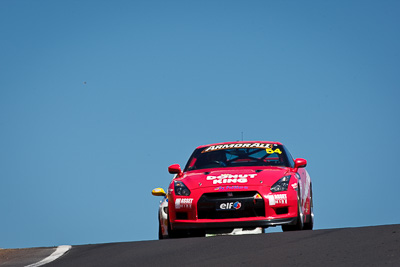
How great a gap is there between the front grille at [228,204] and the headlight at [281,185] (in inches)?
10.6

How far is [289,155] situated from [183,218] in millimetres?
2580

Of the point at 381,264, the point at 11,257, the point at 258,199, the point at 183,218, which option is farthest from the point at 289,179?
the point at 381,264

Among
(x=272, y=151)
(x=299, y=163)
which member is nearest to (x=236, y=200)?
(x=299, y=163)

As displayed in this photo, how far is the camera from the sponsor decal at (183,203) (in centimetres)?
1089

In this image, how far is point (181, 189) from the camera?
439 inches

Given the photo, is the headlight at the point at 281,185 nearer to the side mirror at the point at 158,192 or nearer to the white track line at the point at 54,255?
the side mirror at the point at 158,192

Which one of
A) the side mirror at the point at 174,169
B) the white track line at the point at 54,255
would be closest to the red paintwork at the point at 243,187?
the side mirror at the point at 174,169

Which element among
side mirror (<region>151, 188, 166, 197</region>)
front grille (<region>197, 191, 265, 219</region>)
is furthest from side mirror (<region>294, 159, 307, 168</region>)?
side mirror (<region>151, 188, 166, 197</region>)

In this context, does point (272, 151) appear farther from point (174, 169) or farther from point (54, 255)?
point (54, 255)

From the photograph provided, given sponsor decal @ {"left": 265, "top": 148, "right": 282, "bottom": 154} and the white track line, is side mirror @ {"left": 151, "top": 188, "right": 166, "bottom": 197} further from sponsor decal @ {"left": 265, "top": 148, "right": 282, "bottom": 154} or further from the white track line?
the white track line

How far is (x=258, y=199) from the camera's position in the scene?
1076 centimetres

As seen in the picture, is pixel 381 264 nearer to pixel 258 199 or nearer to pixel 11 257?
pixel 258 199

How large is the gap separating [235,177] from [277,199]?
689mm

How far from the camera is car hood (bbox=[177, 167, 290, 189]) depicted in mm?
10972
